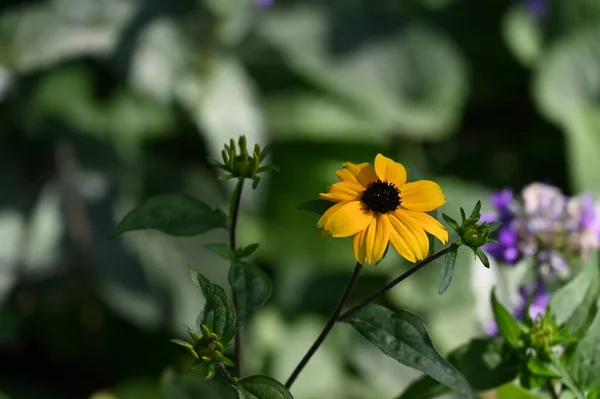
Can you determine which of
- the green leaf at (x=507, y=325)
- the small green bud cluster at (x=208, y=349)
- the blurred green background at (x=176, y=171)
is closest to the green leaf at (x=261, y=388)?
the small green bud cluster at (x=208, y=349)

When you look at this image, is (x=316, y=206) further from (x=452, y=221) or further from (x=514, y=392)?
(x=514, y=392)

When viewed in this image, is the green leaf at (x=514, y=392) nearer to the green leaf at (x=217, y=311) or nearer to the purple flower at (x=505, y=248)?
the purple flower at (x=505, y=248)

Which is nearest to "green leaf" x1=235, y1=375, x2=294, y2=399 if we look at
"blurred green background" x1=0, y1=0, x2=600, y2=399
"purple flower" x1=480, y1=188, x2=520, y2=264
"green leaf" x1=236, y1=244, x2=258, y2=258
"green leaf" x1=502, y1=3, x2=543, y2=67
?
"green leaf" x1=236, y1=244, x2=258, y2=258

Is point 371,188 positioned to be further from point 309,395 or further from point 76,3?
point 76,3

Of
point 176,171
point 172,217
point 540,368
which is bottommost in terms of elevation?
point 176,171

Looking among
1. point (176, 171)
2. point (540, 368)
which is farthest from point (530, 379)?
point (176, 171)

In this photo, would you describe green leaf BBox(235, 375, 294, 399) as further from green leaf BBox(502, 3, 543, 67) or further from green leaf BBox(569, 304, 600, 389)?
green leaf BBox(502, 3, 543, 67)

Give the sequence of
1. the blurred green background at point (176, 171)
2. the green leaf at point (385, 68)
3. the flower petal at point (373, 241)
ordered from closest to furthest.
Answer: the flower petal at point (373, 241)
the blurred green background at point (176, 171)
the green leaf at point (385, 68)
